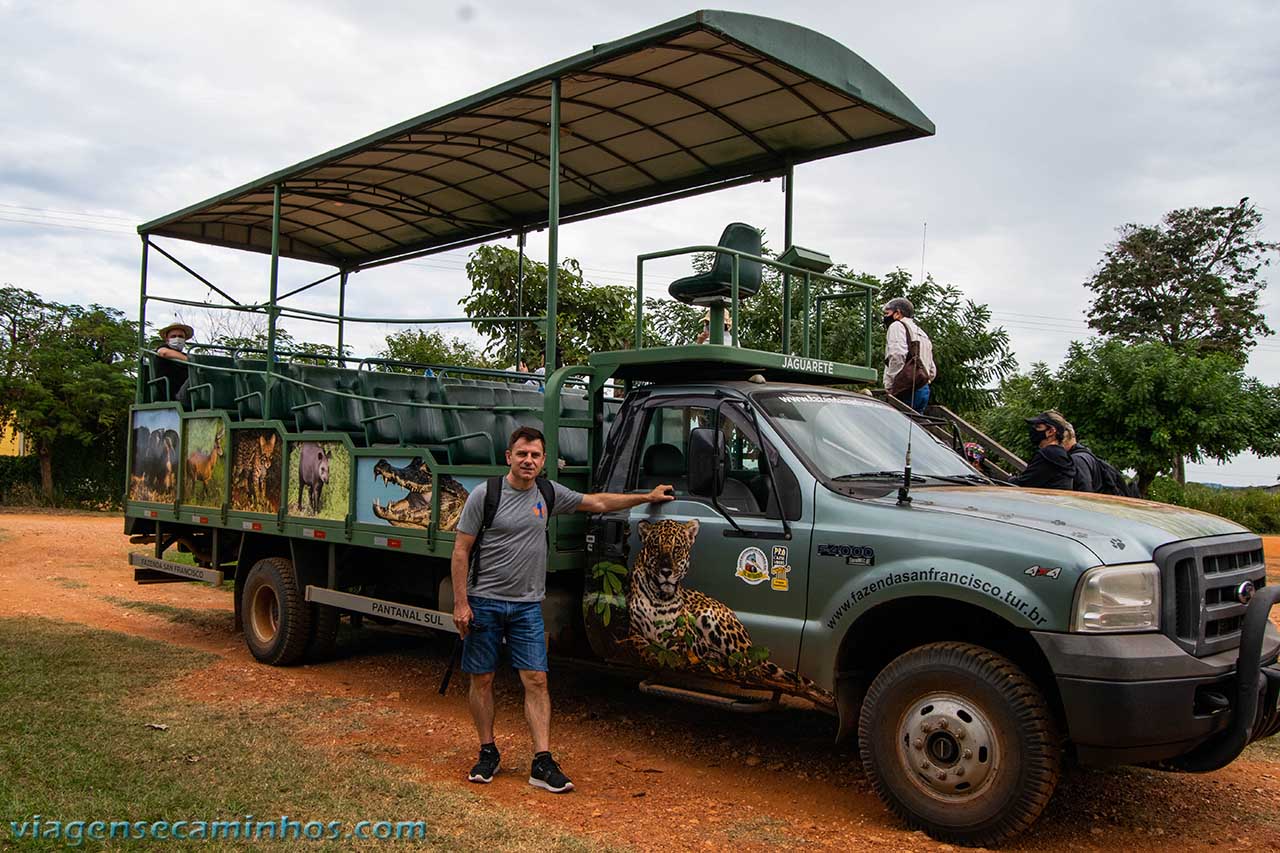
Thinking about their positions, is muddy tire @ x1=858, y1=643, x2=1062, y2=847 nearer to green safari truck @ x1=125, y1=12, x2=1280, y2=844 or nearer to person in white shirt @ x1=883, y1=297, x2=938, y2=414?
green safari truck @ x1=125, y1=12, x2=1280, y2=844

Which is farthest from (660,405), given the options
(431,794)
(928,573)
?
(431,794)

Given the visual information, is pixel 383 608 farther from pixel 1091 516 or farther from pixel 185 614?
pixel 1091 516

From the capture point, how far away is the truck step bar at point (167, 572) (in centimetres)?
914

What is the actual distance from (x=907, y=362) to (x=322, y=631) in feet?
16.1

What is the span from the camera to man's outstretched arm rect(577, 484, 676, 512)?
5.80 m

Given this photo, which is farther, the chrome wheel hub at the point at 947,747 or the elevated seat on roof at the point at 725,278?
the elevated seat on roof at the point at 725,278

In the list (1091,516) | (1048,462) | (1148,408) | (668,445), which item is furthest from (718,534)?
(1148,408)

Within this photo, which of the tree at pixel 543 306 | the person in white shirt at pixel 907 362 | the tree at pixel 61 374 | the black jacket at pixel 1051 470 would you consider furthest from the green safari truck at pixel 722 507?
the tree at pixel 61 374

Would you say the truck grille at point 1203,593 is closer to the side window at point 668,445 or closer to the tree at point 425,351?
the side window at point 668,445

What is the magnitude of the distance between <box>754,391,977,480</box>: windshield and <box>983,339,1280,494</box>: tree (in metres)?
13.0

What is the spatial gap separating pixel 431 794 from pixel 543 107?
4.54 m

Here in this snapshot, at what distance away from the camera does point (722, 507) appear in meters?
5.65

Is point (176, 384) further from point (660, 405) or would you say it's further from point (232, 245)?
point (660, 405)

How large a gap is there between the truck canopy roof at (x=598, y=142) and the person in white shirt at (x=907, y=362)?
4.53 feet
